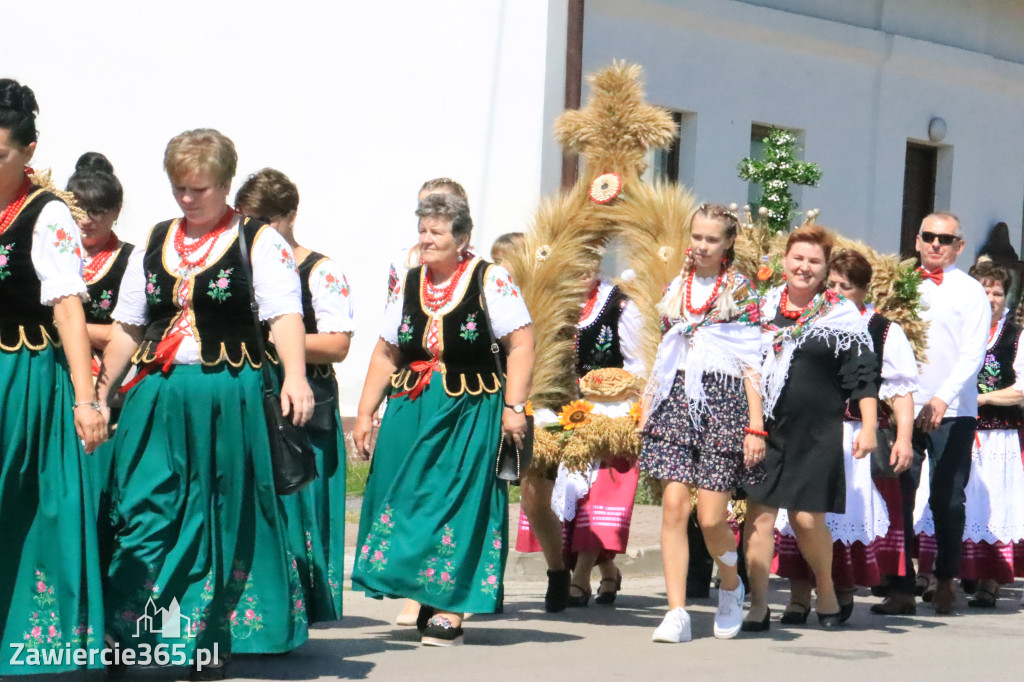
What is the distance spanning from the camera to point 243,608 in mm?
5957

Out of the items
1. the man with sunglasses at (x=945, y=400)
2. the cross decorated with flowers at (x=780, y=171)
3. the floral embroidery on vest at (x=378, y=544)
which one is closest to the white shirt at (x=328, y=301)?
the floral embroidery on vest at (x=378, y=544)

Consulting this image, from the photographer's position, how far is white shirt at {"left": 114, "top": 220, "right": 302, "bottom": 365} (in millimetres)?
5977

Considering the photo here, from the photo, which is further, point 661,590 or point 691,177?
point 691,177

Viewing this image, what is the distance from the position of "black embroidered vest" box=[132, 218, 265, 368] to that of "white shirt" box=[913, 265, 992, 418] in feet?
14.2

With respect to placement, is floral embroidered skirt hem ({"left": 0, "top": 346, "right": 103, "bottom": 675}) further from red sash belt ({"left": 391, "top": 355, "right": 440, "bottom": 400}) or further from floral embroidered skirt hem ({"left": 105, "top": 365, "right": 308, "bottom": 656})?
red sash belt ({"left": 391, "top": 355, "right": 440, "bottom": 400})

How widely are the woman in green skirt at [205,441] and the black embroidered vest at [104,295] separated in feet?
3.31

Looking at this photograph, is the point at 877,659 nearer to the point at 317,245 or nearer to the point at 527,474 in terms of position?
the point at 527,474

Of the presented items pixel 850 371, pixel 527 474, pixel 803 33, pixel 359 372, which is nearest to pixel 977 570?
pixel 850 371

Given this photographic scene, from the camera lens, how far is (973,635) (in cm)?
819

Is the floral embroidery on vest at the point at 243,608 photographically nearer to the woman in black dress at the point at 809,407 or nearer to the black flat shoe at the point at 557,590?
the black flat shoe at the point at 557,590

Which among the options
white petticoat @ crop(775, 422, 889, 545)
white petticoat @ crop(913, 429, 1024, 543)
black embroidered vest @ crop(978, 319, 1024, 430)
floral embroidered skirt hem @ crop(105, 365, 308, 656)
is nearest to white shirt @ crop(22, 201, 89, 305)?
floral embroidered skirt hem @ crop(105, 365, 308, 656)

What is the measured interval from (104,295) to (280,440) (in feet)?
5.12

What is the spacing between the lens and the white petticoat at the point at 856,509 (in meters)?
8.63

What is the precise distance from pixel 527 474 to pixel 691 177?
9369 millimetres
